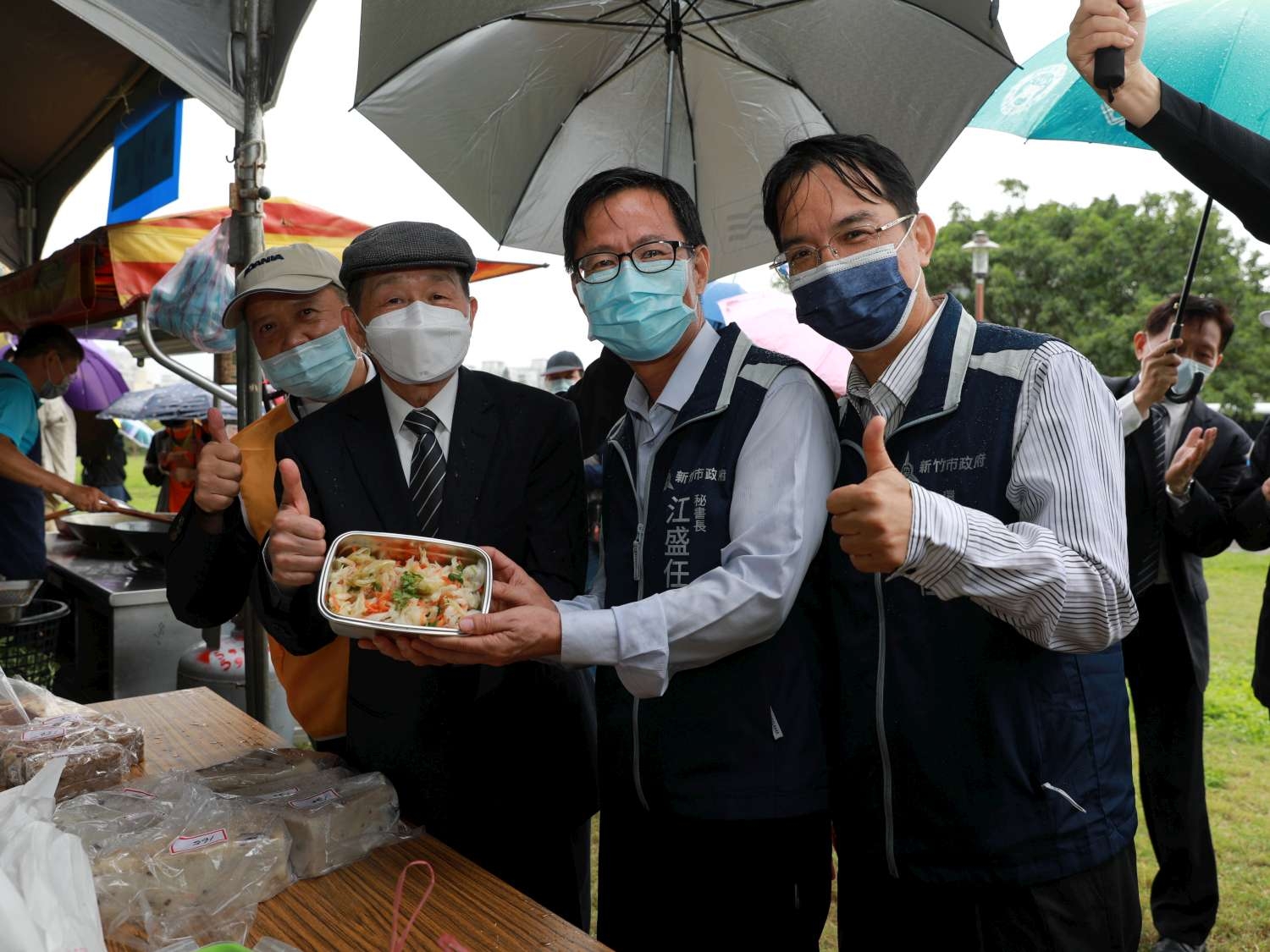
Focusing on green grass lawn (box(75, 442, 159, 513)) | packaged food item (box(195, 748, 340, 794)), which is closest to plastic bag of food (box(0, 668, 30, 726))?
packaged food item (box(195, 748, 340, 794))

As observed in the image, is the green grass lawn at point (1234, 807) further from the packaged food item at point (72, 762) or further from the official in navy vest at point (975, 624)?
the packaged food item at point (72, 762)

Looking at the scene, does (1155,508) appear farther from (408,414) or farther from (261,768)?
(261,768)

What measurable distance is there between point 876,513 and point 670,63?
9.12 ft

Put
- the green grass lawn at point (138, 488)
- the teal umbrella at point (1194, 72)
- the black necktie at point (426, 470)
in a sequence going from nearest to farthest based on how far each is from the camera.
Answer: the black necktie at point (426, 470), the teal umbrella at point (1194, 72), the green grass lawn at point (138, 488)

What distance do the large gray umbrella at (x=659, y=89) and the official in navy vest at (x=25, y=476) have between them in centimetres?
293

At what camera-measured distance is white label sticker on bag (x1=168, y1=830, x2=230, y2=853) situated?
5.35ft

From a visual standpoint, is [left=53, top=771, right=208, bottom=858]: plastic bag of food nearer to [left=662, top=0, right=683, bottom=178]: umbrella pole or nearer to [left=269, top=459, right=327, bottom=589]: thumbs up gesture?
[left=269, top=459, right=327, bottom=589]: thumbs up gesture

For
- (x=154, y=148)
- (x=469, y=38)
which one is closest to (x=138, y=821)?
(x=469, y=38)

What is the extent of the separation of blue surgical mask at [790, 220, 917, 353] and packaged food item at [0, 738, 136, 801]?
6.19 feet

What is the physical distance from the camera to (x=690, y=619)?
1.73 metres

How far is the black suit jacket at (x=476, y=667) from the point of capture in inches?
80.7

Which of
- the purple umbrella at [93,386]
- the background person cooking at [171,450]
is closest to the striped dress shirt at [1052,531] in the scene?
the background person cooking at [171,450]

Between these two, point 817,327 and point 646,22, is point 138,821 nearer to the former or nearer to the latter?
point 817,327

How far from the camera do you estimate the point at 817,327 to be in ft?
6.15
